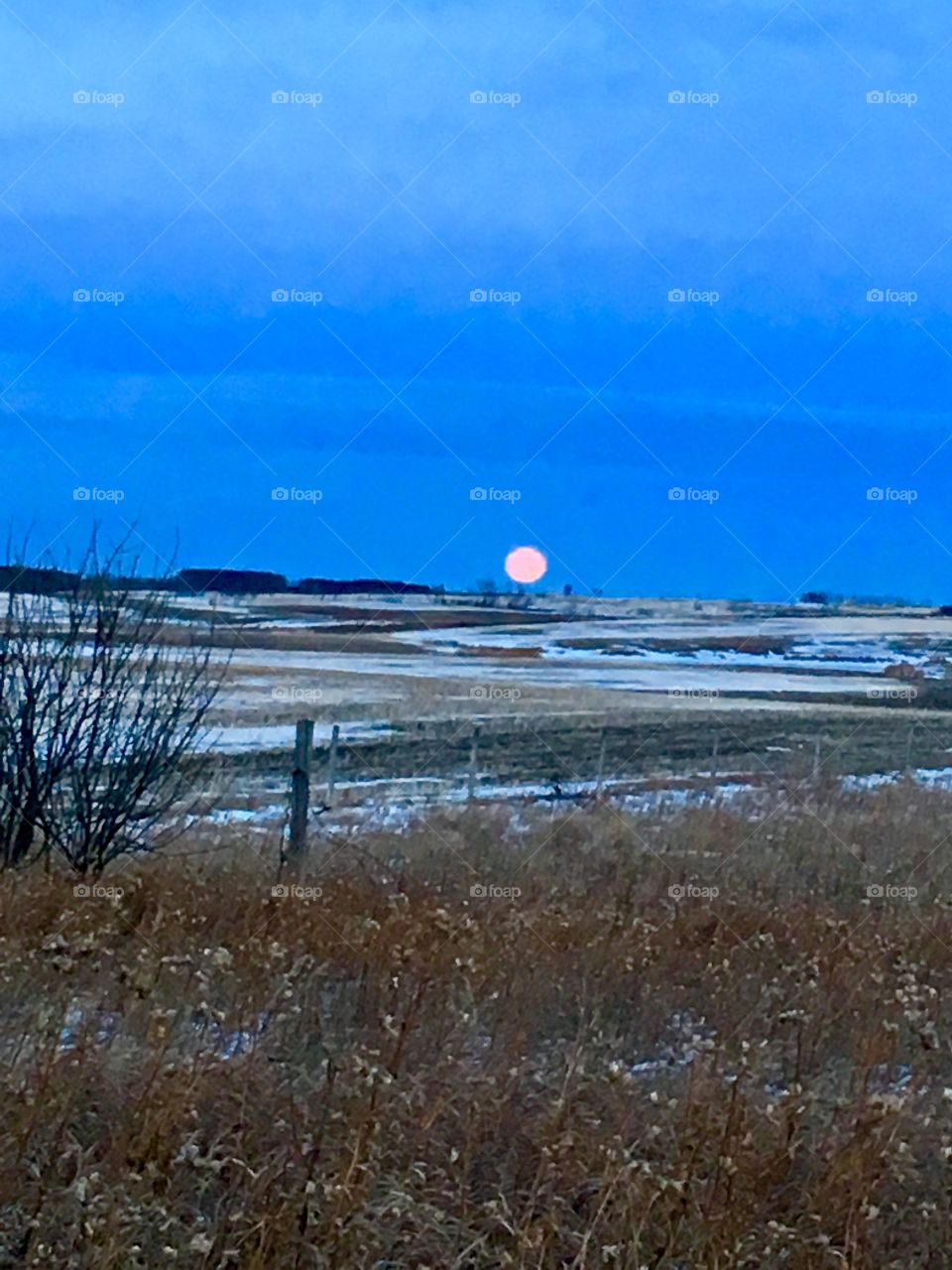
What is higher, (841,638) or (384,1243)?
(841,638)

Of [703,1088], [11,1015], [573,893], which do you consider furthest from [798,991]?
Result: [11,1015]

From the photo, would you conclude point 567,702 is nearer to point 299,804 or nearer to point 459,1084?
point 299,804

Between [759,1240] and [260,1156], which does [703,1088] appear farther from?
[260,1156]

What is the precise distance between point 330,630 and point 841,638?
24.5 meters

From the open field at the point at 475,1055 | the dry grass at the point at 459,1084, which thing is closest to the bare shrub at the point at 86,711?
the open field at the point at 475,1055

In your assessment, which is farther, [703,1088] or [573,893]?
[573,893]

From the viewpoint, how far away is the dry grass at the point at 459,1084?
381 centimetres

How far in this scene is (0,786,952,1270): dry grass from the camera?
12.5ft

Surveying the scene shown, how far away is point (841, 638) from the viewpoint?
6228cm

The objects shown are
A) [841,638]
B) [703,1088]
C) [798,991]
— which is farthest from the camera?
[841,638]

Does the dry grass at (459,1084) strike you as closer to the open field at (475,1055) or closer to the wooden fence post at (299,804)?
the open field at (475,1055)

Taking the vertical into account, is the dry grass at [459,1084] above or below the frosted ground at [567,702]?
below

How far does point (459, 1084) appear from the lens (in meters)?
4.65

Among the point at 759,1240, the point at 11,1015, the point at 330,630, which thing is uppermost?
the point at 330,630
